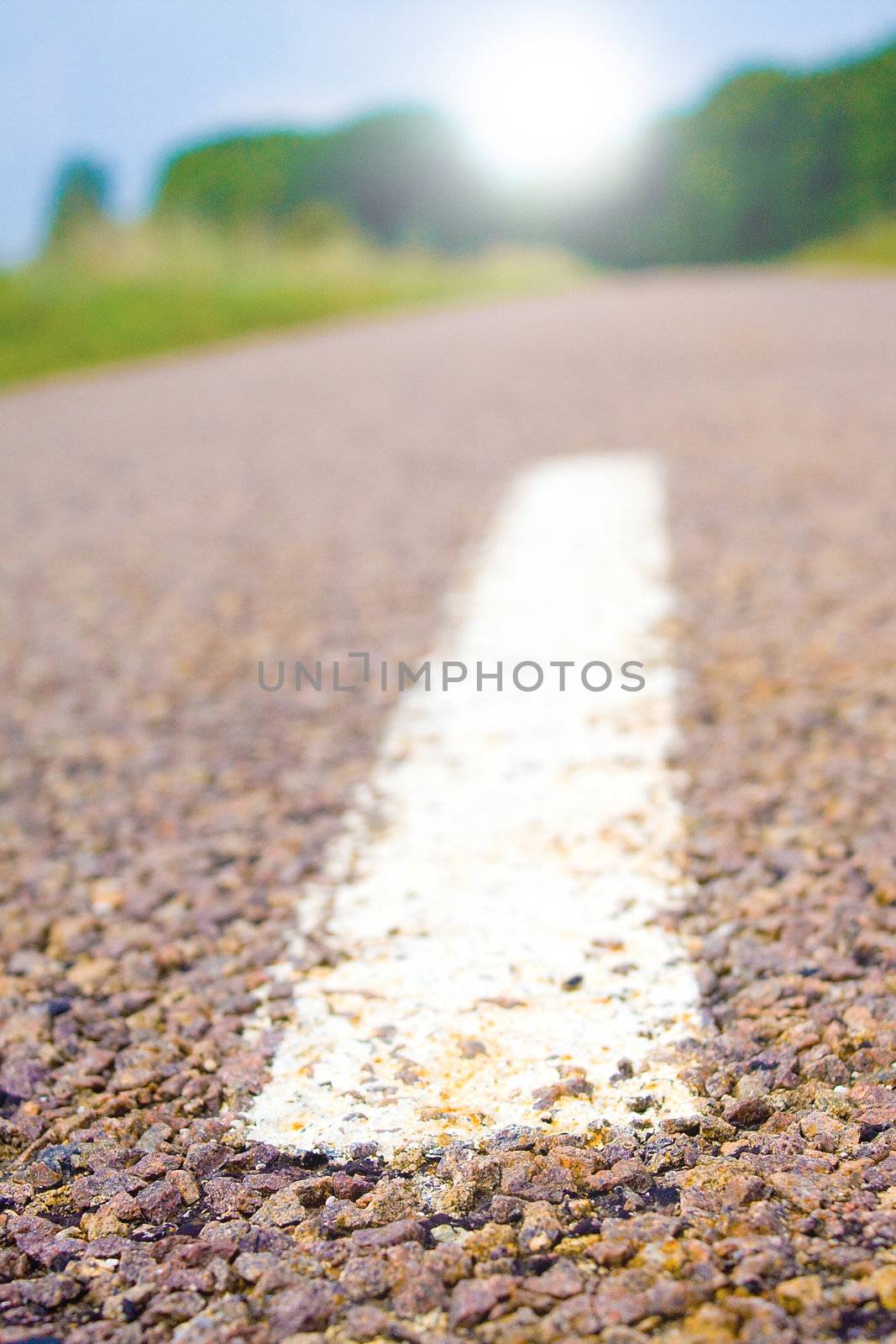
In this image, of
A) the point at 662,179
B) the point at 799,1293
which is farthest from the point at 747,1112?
the point at 662,179

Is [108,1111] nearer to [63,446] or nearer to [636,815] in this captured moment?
[636,815]

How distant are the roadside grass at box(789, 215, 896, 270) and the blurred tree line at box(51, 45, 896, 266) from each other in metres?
15.0

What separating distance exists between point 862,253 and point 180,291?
37.0 feet

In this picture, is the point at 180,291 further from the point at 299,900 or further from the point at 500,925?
the point at 500,925

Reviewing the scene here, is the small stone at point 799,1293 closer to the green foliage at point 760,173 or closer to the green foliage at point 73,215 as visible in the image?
the green foliage at point 73,215

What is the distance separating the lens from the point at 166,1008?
1261mm

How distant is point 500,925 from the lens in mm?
1351

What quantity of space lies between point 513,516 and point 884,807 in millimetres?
1883

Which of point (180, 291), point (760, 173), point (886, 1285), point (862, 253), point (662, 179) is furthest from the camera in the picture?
point (662, 179)

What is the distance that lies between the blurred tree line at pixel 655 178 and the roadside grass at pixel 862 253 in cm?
1503

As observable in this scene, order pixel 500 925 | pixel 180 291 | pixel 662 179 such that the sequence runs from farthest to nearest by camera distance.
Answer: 1. pixel 662 179
2. pixel 180 291
3. pixel 500 925

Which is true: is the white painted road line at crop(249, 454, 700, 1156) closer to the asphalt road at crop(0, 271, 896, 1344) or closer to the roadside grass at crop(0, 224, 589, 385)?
the asphalt road at crop(0, 271, 896, 1344)

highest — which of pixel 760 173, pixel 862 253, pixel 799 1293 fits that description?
pixel 760 173

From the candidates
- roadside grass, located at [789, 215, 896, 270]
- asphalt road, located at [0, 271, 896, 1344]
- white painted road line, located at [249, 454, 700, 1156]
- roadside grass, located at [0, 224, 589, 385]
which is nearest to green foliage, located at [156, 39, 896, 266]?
roadside grass, located at [789, 215, 896, 270]
